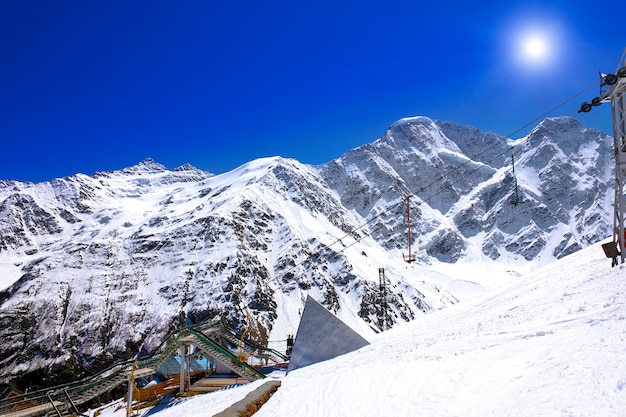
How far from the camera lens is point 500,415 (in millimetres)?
4684

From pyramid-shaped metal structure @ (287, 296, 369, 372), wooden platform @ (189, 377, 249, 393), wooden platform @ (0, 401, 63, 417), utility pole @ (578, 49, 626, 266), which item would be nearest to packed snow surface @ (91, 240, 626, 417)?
utility pole @ (578, 49, 626, 266)

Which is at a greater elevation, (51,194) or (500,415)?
(51,194)

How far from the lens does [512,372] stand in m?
5.86

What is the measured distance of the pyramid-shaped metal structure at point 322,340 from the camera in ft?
64.5

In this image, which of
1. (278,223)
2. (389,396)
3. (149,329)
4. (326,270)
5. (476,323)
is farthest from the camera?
(278,223)

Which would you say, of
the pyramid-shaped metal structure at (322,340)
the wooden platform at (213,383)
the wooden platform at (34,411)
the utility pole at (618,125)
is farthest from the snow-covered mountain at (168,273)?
the utility pole at (618,125)

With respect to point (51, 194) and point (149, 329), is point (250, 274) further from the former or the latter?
point (51, 194)

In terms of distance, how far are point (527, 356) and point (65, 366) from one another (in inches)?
3812

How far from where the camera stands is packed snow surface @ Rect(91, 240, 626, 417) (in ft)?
15.2

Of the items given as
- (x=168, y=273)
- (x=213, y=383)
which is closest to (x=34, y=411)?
(x=213, y=383)

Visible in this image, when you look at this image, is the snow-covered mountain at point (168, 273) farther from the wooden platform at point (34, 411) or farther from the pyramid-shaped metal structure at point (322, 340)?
the pyramid-shaped metal structure at point (322, 340)

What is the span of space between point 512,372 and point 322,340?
15.2 meters

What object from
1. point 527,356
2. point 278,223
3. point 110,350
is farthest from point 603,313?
point 278,223

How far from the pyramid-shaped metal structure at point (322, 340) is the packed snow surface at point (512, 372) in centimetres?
827
